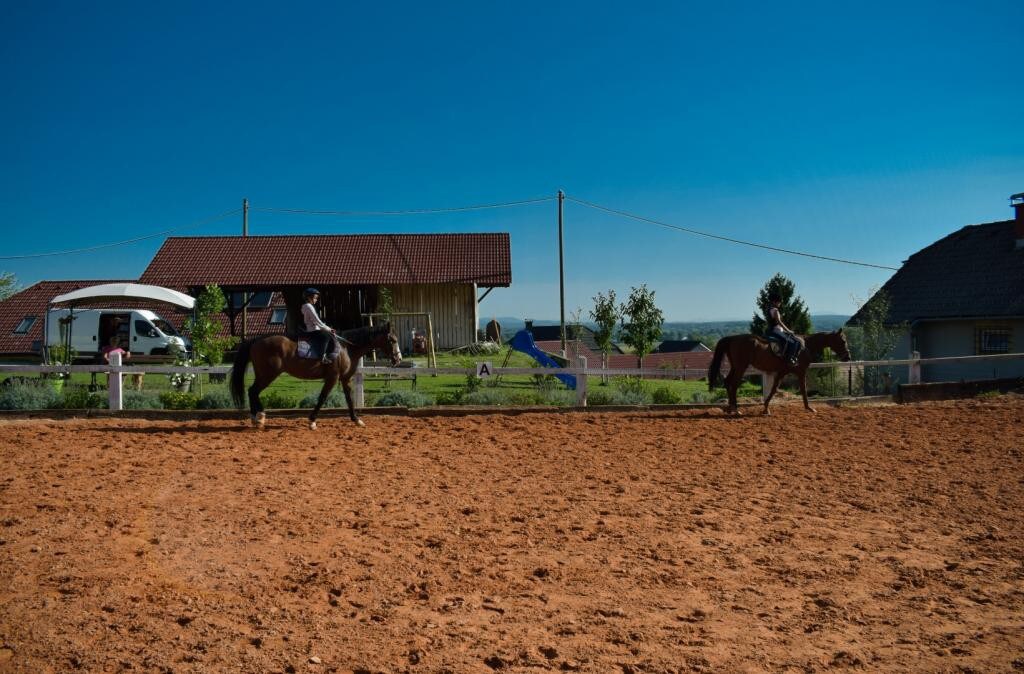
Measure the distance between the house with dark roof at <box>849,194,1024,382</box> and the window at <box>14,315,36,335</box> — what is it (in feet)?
121

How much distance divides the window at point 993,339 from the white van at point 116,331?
27.2 m

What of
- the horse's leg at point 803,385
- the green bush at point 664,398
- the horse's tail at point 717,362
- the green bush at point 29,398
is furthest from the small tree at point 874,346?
the green bush at point 29,398

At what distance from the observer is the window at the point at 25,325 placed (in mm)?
32688

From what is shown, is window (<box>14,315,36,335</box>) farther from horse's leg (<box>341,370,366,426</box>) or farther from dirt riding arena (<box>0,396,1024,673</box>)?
horse's leg (<box>341,370,366,426</box>)

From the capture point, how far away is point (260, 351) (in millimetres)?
11375

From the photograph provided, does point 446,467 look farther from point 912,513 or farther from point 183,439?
point 912,513

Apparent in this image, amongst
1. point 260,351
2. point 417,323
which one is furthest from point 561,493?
point 417,323

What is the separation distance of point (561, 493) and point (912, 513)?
3.46 m

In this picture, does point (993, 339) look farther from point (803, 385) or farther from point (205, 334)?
point (205, 334)

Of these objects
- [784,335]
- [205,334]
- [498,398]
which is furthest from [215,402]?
[784,335]

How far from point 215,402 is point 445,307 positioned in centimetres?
Answer: 1548

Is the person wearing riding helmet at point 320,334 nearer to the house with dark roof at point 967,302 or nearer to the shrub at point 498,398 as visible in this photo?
the shrub at point 498,398

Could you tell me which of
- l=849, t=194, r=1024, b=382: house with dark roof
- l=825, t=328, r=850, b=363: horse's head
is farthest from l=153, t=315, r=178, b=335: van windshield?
l=849, t=194, r=1024, b=382: house with dark roof

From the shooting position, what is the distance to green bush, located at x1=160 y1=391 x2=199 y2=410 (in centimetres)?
1351
